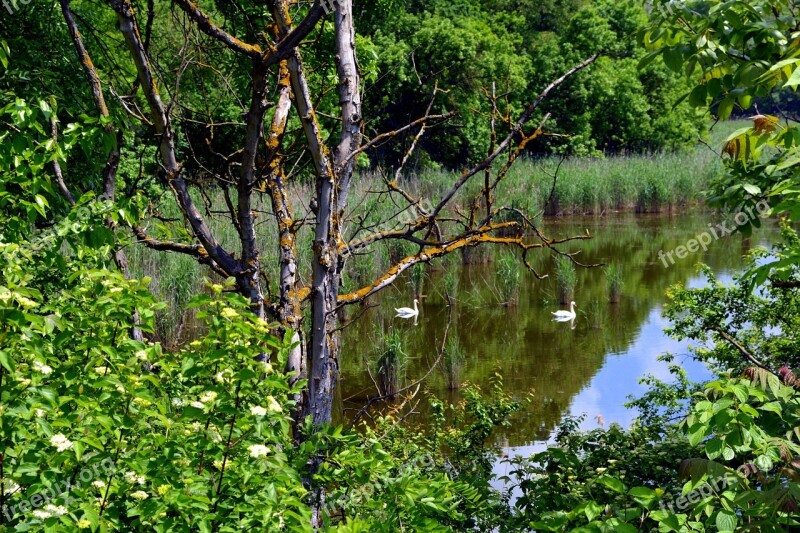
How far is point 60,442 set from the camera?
200 centimetres

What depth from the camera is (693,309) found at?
5664 mm

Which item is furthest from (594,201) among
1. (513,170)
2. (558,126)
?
(558,126)

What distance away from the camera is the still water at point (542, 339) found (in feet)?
27.6

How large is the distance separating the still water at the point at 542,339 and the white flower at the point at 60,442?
13.9ft

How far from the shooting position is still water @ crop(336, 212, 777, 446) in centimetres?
841

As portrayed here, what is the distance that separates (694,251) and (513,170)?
5982mm

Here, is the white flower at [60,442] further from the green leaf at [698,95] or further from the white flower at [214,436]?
the green leaf at [698,95]

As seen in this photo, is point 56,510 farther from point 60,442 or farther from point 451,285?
point 451,285

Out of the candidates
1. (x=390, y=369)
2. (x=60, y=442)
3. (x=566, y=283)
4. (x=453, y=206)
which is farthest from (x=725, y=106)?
(x=566, y=283)

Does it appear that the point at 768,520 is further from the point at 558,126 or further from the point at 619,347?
the point at 558,126

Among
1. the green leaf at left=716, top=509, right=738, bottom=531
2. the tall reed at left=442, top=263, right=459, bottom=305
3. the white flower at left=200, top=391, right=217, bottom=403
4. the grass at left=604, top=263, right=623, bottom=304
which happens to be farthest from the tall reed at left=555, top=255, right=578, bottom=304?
the white flower at left=200, top=391, right=217, bottom=403

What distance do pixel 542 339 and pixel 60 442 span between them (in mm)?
9228

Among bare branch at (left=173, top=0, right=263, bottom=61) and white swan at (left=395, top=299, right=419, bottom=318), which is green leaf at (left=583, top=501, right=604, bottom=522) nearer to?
bare branch at (left=173, top=0, right=263, bottom=61)

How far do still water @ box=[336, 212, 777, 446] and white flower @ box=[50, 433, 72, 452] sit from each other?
4.23 meters
